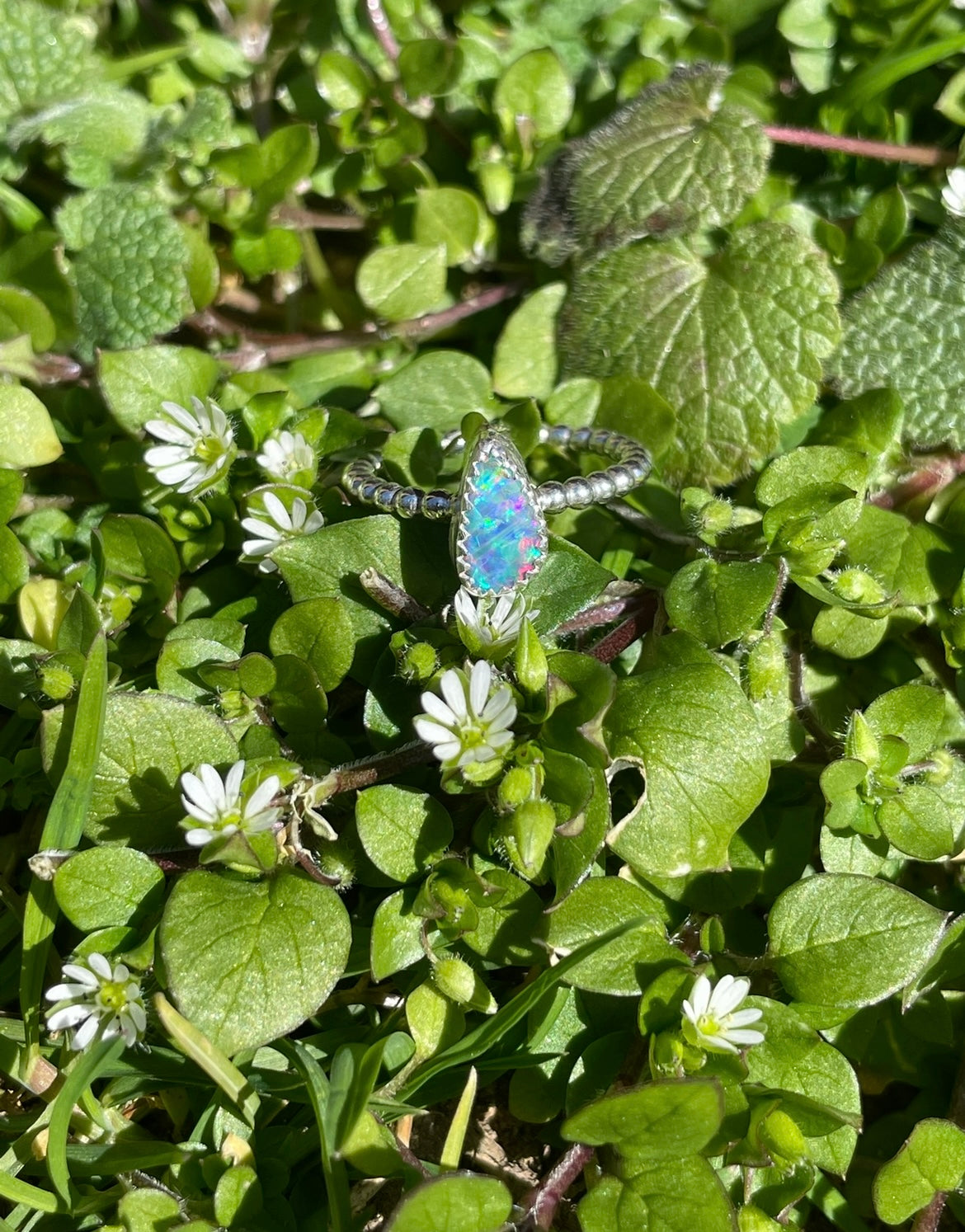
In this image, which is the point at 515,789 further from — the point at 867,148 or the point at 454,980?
the point at 867,148

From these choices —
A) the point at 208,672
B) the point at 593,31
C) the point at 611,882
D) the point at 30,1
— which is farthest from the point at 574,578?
the point at 30,1

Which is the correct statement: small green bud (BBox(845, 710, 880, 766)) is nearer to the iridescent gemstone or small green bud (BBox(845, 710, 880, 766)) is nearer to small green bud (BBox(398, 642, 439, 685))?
the iridescent gemstone

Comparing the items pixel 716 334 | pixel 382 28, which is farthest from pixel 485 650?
pixel 382 28

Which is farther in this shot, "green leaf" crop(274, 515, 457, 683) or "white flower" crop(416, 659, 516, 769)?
"green leaf" crop(274, 515, 457, 683)

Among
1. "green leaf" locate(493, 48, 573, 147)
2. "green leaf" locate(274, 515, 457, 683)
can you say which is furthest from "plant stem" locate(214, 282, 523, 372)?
"green leaf" locate(274, 515, 457, 683)

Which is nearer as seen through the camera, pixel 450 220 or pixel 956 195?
pixel 956 195

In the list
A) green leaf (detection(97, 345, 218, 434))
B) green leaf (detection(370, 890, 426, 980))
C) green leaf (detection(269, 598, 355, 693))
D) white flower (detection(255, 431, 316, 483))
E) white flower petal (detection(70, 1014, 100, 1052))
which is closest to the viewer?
white flower petal (detection(70, 1014, 100, 1052))
